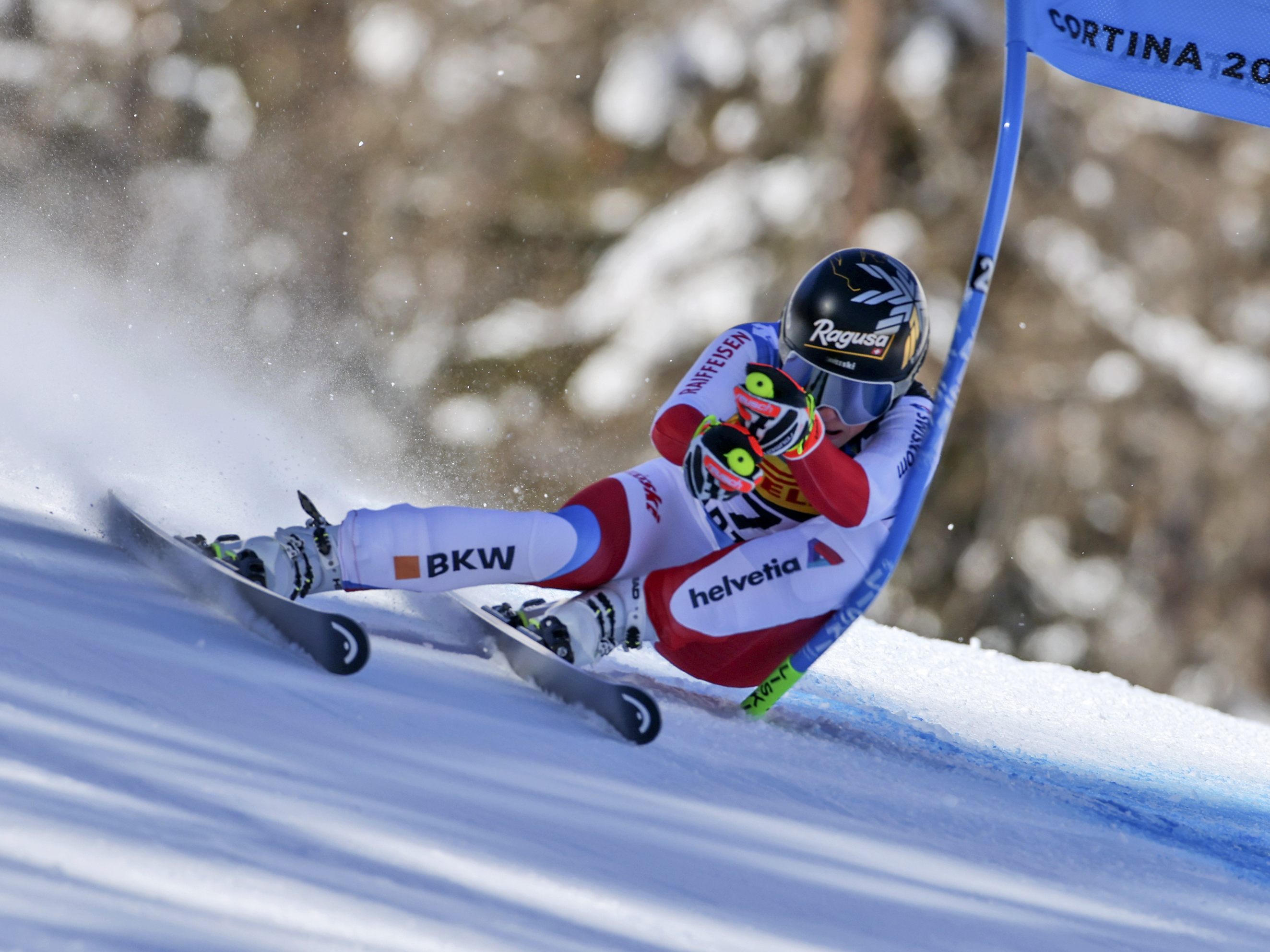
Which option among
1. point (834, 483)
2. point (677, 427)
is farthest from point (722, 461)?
point (677, 427)

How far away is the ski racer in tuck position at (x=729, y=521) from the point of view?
8.13 ft

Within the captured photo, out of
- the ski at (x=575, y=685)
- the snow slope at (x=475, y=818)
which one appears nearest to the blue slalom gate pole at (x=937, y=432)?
Answer: the snow slope at (x=475, y=818)

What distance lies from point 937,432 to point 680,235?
10.2 m

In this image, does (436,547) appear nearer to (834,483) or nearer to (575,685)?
(575,685)

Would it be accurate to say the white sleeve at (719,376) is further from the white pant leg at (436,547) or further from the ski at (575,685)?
the ski at (575,685)

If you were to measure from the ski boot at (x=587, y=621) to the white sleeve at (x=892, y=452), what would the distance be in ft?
1.85

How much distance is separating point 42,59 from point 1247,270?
42.4 ft

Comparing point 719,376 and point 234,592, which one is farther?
point 719,376

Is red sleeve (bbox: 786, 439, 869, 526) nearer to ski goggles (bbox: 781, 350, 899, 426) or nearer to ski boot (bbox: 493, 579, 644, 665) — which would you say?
ski goggles (bbox: 781, 350, 899, 426)

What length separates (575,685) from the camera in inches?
92.4

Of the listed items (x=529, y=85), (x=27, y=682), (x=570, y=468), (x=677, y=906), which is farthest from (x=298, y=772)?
(x=529, y=85)

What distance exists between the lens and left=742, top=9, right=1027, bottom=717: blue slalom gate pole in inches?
107

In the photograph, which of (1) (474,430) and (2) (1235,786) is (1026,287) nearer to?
(1) (474,430)

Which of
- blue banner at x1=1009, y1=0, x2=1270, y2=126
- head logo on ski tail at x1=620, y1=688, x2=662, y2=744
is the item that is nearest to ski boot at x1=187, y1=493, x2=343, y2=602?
head logo on ski tail at x1=620, y1=688, x2=662, y2=744
